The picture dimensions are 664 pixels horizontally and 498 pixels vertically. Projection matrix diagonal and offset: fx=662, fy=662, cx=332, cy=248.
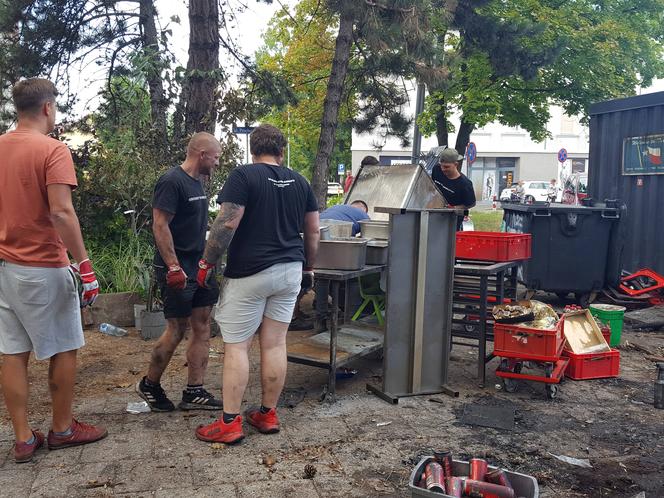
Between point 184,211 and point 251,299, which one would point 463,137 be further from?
point 251,299

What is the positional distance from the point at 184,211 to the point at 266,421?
1.48 meters

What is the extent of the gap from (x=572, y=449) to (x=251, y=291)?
221 centimetres

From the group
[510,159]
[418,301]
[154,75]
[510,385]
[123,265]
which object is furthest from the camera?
[510,159]

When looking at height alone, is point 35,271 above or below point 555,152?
below

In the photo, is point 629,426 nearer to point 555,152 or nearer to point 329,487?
point 329,487

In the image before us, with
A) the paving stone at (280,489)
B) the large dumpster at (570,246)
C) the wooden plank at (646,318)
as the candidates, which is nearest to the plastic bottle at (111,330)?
the paving stone at (280,489)

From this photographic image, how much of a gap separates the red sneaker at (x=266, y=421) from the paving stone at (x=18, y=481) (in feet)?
4.27

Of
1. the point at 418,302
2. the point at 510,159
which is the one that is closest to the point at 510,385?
the point at 418,302

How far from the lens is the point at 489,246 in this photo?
5.74m

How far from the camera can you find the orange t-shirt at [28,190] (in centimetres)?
358

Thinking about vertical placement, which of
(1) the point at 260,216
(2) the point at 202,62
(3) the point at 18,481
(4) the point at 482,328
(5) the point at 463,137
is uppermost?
(5) the point at 463,137

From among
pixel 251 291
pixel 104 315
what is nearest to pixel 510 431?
pixel 251 291

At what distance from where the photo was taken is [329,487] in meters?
3.50

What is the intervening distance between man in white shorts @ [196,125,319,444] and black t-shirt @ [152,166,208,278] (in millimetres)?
374
